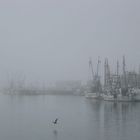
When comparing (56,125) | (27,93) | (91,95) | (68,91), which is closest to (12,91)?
(27,93)

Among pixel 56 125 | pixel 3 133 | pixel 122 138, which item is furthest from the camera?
pixel 56 125

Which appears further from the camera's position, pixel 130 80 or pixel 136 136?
pixel 130 80

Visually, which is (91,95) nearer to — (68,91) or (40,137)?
(68,91)

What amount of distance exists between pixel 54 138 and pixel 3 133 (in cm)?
322

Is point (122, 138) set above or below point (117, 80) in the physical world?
below

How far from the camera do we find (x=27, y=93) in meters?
112

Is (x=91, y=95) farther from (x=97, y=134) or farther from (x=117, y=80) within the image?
(x=97, y=134)

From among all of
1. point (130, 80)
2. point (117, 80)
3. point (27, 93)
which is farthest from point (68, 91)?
point (117, 80)

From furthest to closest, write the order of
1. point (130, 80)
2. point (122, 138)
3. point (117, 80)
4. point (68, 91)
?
point (68, 91), point (130, 80), point (117, 80), point (122, 138)

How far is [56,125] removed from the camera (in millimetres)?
24703

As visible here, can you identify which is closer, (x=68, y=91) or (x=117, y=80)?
(x=117, y=80)

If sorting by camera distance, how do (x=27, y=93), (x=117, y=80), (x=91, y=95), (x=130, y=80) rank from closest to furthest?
(x=117, y=80) < (x=91, y=95) < (x=130, y=80) < (x=27, y=93)

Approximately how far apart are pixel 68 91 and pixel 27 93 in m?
15.4

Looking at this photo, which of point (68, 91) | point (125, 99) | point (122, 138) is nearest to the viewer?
point (122, 138)
